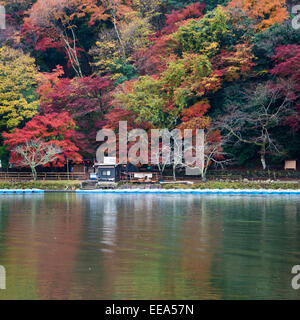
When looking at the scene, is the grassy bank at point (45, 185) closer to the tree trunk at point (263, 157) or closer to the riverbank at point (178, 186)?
the riverbank at point (178, 186)

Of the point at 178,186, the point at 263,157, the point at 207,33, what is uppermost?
the point at 207,33

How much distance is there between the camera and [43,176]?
44906 millimetres

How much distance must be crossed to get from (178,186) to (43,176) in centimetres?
1239

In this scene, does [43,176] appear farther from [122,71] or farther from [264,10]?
[264,10]

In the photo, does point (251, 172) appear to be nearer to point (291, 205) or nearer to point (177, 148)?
point (177, 148)

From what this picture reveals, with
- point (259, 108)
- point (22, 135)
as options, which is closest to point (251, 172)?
point (259, 108)

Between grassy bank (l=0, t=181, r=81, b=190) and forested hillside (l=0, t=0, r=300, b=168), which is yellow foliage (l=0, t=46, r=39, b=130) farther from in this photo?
grassy bank (l=0, t=181, r=81, b=190)

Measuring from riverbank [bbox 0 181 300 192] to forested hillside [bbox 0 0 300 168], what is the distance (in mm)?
2308

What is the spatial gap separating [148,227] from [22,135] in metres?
23.5

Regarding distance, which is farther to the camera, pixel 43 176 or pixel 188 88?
pixel 43 176

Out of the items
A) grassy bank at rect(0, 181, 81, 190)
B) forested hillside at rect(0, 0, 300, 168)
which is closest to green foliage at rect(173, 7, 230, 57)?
forested hillside at rect(0, 0, 300, 168)

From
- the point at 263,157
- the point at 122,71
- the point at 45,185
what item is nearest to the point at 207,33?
the point at 122,71

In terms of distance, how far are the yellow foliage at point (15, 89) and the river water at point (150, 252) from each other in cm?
1915

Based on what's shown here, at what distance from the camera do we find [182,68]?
4069cm
